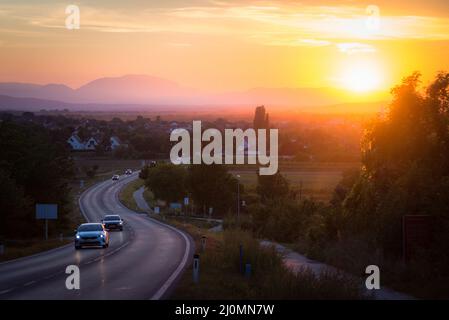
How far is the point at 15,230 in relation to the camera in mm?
53312

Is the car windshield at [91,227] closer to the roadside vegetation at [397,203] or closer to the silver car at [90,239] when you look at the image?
the silver car at [90,239]

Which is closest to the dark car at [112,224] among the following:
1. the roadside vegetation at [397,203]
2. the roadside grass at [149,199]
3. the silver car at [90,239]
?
the silver car at [90,239]

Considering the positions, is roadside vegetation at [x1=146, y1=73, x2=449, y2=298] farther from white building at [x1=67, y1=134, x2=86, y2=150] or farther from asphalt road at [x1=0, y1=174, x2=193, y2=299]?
white building at [x1=67, y1=134, x2=86, y2=150]

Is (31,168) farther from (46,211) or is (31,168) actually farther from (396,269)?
(396,269)

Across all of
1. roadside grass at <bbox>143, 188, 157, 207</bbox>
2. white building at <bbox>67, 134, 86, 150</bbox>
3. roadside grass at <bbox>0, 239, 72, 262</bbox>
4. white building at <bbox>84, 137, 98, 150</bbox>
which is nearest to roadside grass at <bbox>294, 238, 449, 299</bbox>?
roadside grass at <bbox>0, 239, 72, 262</bbox>

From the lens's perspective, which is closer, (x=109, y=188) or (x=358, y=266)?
(x=358, y=266)

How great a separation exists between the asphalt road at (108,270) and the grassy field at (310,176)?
38.1 meters

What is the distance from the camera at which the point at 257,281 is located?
22047 mm

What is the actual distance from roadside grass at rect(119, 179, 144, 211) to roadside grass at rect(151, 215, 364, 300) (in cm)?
7170

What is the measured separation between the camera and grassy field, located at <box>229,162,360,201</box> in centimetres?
8419

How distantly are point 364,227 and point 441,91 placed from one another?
254 inches

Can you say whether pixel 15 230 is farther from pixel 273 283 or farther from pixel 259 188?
pixel 273 283
